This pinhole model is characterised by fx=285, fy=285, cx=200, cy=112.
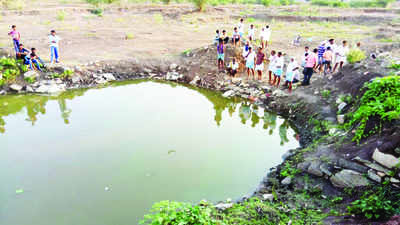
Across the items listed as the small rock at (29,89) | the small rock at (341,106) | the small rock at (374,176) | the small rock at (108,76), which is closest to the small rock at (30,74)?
the small rock at (29,89)

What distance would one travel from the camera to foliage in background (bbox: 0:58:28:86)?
36.5ft

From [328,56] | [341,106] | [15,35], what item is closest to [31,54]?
[15,35]

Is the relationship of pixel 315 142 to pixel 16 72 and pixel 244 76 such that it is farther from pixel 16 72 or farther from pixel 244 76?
pixel 16 72

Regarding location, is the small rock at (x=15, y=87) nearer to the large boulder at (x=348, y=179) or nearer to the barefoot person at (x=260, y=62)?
the barefoot person at (x=260, y=62)

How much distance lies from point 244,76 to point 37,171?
330 inches

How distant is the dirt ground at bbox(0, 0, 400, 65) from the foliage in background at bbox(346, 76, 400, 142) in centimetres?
819

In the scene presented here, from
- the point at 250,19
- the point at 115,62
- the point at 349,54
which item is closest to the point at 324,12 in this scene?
the point at 250,19

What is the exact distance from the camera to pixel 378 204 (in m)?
4.48

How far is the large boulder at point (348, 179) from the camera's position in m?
5.33

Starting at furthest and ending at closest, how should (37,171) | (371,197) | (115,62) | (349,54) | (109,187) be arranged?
(115,62) < (349,54) < (37,171) < (109,187) < (371,197)

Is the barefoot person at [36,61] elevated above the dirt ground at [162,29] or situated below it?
below

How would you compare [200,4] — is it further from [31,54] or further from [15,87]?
[15,87]

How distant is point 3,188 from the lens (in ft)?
20.3

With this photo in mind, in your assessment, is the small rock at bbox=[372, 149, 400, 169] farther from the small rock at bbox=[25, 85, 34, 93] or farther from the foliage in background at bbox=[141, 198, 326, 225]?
the small rock at bbox=[25, 85, 34, 93]
